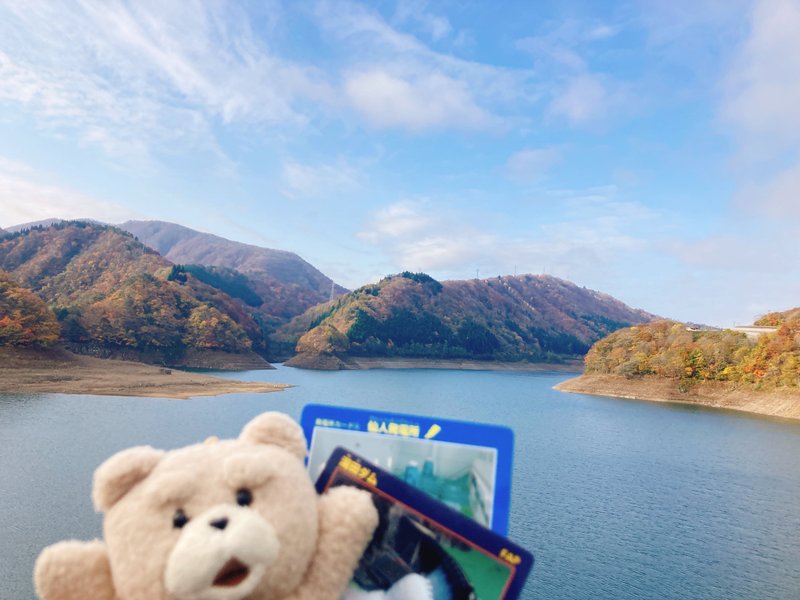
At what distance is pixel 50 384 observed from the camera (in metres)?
27.5

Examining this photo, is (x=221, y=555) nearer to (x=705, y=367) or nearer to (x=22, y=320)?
(x=22, y=320)

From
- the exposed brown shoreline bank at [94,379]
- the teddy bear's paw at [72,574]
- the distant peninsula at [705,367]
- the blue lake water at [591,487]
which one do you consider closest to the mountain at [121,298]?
the exposed brown shoreline bank at [94,379]

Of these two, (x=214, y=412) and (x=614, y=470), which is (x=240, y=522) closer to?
(x=614, y=470)

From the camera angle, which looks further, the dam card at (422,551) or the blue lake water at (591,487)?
the blue lake water at (591,487)

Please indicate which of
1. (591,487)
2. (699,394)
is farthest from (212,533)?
(699,394)

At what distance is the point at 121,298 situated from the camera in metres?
45.2

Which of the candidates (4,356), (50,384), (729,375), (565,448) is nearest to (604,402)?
(729,375)

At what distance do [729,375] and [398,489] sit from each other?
46448 mm

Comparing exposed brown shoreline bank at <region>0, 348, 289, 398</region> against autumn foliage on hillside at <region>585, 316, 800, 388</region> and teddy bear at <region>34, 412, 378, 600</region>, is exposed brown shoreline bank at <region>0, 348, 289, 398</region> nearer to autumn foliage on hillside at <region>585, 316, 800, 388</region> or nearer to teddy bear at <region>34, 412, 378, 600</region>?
teddy bear at <region>34, 412, 378, 600</region>

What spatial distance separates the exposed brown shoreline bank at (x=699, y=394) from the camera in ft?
115

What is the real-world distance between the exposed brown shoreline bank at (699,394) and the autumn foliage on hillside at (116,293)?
33.0 m

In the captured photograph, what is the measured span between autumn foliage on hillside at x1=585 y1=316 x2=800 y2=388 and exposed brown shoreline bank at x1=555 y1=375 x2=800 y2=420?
72cm

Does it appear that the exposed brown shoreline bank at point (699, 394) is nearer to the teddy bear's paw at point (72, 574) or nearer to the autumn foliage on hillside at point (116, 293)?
the autumn foliage on hillside at point (116, 293)

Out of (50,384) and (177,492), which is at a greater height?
(177,492)
